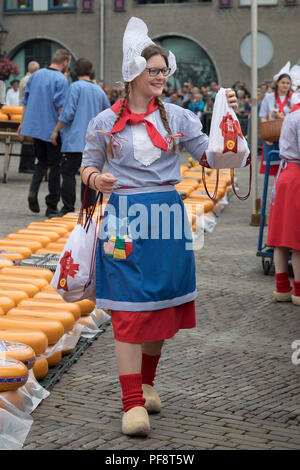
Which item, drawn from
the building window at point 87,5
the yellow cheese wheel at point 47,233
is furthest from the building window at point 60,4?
the yellow cheese wheel at point 47,233

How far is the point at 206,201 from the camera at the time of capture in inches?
A: 467

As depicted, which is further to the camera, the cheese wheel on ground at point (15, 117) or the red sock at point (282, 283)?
the cheese wheel on ground at point (15, 117)

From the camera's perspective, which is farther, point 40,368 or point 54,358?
point 54,358

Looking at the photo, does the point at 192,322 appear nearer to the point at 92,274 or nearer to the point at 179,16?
the point at 92,274

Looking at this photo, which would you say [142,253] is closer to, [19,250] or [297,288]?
[297,288]

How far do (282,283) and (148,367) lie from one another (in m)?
2.91

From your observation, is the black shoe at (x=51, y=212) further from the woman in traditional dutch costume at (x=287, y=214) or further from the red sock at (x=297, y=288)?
the red sock at (x=297, y=288)

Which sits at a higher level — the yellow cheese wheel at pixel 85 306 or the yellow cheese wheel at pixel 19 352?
the yellow cheese wheel at pixel 19 352

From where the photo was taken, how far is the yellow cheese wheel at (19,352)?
4512 millimetres

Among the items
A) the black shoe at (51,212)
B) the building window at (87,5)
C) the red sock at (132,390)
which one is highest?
the building window at (87,5)

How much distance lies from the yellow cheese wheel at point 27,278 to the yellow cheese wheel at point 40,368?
1.37 m

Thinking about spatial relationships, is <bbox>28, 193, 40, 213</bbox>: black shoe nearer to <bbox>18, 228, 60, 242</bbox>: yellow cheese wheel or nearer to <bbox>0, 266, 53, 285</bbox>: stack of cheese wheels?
<bbox>18, 228, 60, 242</bbox>: yellow cheese wheel

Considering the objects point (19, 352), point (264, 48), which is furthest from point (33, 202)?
point (264, 48)

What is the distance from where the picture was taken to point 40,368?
4.92 meters
